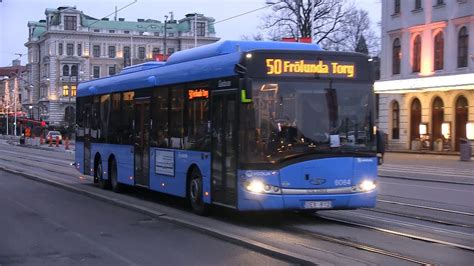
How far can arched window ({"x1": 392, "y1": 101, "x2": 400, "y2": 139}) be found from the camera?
4500cm

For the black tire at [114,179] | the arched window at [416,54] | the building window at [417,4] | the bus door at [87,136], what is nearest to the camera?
the black tire at [114,179]

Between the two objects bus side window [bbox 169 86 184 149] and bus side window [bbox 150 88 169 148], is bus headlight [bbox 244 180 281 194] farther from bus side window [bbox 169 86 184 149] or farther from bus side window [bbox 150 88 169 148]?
bus side window [bbox 150 88 169 148]

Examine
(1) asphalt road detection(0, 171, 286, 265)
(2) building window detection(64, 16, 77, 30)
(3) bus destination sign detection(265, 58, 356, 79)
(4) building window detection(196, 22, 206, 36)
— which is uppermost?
(2) building window detection(64, 16, 77, 30)

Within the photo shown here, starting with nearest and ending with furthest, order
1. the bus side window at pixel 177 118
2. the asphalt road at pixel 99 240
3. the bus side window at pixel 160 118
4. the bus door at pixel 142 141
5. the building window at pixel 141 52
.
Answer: the asphalt road at pixel 99 240 → the bus side window at pixel 177 118 → the bus side window at pixel 160 118 → the bus door at pixel 142 141 → the building window at pixel 141 52

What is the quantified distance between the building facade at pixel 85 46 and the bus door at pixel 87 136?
322ft

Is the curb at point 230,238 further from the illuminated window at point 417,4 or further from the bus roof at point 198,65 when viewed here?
the illuminated window at point 417,4

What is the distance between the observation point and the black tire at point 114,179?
55.1 ft

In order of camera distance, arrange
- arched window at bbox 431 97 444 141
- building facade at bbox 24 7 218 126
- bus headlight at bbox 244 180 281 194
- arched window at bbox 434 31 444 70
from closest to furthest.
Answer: bus headlight at bbox 244 180 281 194
arched window at bbox 434 31 444 70
arched window at bbox 431 97 444 141
building facade at bbox 24 7 218 126

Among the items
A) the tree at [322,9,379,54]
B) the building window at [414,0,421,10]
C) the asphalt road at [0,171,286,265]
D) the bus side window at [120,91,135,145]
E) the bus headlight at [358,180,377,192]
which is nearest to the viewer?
the asphalt road at [0,171,286,265]

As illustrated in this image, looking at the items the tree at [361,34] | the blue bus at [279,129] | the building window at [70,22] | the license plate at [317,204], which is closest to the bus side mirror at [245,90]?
the blue bus at [279,129]

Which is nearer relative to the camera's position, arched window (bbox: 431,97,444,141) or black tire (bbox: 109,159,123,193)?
black tire (bbox: 109,159,123,193)

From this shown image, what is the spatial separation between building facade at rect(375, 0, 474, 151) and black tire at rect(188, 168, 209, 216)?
28.6m

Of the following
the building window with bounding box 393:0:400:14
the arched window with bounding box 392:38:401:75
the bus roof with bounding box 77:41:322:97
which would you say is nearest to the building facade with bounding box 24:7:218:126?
the building window with bounding box 393:0:400:14

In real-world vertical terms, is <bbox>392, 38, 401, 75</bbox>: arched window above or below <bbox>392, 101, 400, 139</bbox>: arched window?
above
